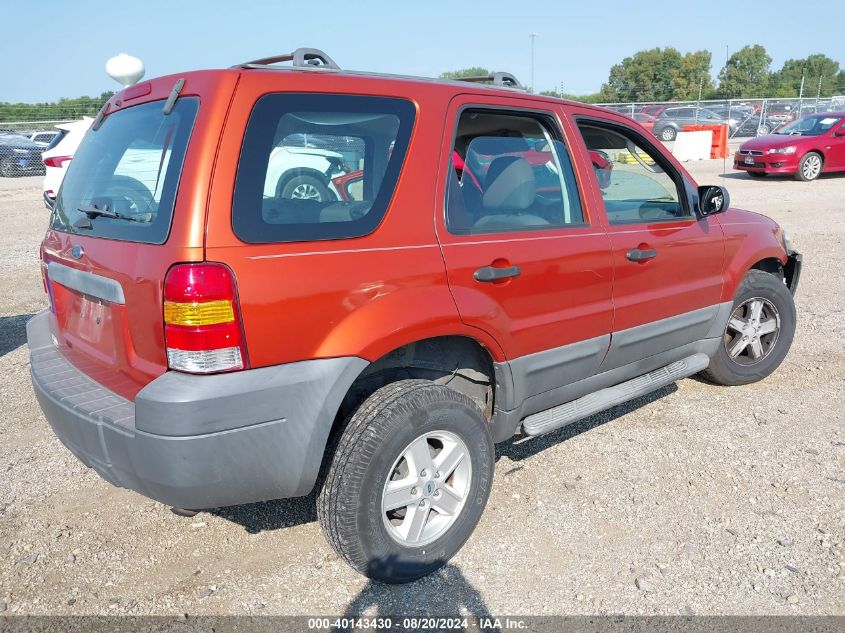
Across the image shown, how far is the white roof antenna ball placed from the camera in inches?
427

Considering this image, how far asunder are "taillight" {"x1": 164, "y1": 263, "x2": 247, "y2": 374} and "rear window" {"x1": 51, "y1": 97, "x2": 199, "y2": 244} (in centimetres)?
20

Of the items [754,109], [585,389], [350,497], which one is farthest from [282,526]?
[754,109]

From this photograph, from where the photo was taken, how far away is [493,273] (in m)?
2.78

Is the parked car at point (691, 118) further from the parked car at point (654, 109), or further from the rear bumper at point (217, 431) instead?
the rear bumper at point (217, 431)

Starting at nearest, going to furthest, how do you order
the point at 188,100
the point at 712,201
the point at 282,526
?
the point at 188,100 < the point at 282,526 < the point at 712,201

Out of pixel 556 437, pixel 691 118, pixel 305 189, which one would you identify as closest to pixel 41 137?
pixel 556 437

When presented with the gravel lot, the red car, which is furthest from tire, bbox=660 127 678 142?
the gravel lot

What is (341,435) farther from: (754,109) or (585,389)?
(754,109)

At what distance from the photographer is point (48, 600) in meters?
2.59

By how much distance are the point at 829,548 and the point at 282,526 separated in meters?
2.37

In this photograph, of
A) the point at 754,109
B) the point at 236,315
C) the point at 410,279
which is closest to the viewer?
the point at 236,315

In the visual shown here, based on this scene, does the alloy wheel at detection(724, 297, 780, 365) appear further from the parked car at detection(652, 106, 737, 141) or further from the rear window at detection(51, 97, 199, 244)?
the parked car at detection(652, 106, 737, 141)

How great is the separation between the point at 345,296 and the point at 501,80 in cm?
176

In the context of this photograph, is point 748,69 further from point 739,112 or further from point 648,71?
point 739,112
